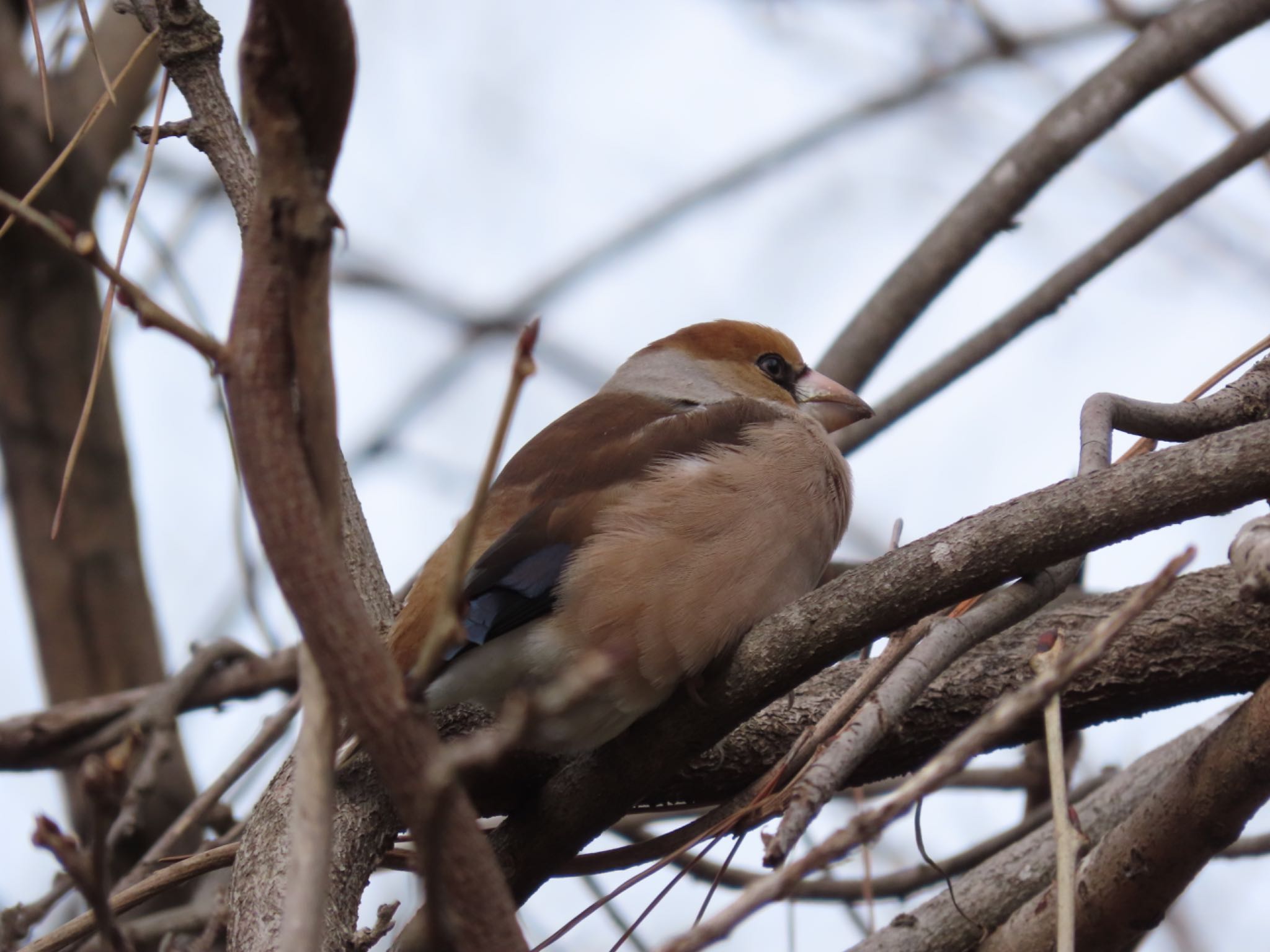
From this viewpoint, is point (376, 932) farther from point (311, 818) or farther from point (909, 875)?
point (909, 875)

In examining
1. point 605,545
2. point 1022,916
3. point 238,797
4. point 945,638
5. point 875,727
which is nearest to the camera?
point 875,727

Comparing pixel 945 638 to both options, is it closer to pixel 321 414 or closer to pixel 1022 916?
pixel 1022 916

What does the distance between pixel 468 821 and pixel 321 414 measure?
55cm

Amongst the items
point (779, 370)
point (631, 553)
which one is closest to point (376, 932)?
point (631, 553)

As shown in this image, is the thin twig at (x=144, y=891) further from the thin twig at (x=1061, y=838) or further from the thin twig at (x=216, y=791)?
the thin twig at (x=1061, y=838)

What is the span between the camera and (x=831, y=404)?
17.6 feet

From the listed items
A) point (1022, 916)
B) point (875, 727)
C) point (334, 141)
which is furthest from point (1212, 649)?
point (334, 141)

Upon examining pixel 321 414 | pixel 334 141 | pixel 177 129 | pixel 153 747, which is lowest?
pixel 321 414

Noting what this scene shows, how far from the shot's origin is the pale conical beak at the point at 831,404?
529 cm

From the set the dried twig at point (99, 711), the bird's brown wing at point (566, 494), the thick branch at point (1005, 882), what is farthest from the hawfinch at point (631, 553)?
the dried twig at point (99, 711)

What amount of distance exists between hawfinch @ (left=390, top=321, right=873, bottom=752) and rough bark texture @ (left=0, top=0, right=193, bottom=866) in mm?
2291

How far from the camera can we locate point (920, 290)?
5395 mm

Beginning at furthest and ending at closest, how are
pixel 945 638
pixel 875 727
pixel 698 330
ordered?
pixel 698 330, pixel 945 638, pixel 875 727

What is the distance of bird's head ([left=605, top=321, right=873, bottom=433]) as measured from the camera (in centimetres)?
545
